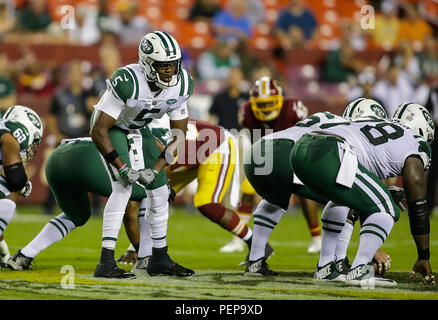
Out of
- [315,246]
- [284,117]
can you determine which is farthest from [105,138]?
[315,246]

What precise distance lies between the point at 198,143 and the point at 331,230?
190cm

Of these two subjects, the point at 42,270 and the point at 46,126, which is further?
the point at 46,126

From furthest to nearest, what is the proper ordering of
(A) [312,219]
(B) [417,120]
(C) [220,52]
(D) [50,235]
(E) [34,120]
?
(C) [220,52], (A) [312,219], (E) [34,120], (D) [50,235], (B) [417,120]

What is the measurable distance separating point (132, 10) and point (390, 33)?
555 cm

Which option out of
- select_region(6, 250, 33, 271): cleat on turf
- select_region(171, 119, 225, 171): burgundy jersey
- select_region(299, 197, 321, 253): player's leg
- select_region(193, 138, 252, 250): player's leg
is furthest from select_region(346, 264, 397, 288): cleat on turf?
select_region(299, 197, 321, 253): player's leg

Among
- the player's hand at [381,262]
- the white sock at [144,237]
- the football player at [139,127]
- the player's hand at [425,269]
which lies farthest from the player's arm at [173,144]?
the player's hand at [425,269]

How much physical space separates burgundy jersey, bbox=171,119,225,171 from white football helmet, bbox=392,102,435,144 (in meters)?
1.96

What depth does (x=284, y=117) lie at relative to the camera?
8.42 metres

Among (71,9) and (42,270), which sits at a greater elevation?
(71,9)

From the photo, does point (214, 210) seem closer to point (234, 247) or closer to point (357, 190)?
point (234, 247)

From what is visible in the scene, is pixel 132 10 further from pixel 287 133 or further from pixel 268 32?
pixel 287 133
